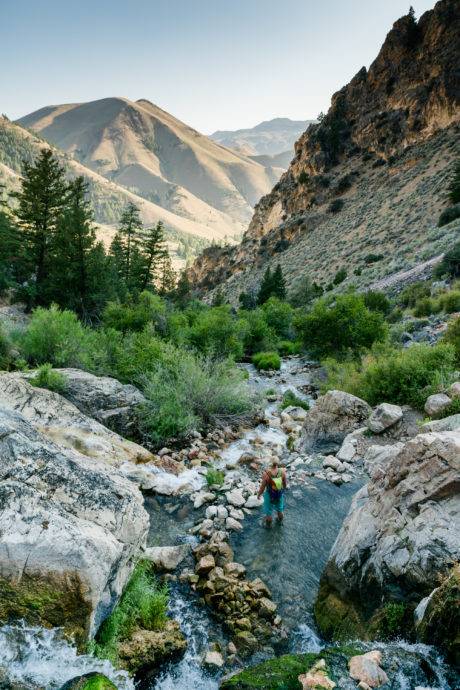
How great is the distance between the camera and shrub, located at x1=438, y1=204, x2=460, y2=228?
35844 millimetres

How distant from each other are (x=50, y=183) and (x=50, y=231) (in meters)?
4.02

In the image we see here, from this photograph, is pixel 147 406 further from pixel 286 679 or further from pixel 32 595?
pixel 286 679

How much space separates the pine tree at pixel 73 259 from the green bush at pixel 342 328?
15608 mm

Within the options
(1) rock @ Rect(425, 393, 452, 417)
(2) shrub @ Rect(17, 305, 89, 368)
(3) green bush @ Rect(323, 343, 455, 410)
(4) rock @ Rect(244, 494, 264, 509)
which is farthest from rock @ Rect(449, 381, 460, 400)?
(2) shrub @ Rect(17, 305, 89, 368)

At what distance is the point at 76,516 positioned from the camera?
194 inches

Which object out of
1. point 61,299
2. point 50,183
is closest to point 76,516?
point 61,299

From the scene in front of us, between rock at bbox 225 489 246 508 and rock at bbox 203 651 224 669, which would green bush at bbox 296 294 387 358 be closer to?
rock at bbox 225 489 246 508

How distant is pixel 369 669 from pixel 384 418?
23.4 feet

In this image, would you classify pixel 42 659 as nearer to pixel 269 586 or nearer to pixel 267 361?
pixel 269 586

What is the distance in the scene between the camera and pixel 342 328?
65.9 ft

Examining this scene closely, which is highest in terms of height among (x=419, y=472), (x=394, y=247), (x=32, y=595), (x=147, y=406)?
(x=394, y=247)

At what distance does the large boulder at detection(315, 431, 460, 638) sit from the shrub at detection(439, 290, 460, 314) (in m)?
16.0

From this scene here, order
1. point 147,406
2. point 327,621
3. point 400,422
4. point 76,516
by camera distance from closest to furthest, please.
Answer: point 76,516, point 327,621, point 400,422, point 147,406

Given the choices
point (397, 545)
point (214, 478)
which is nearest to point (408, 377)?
point (214, 478)
